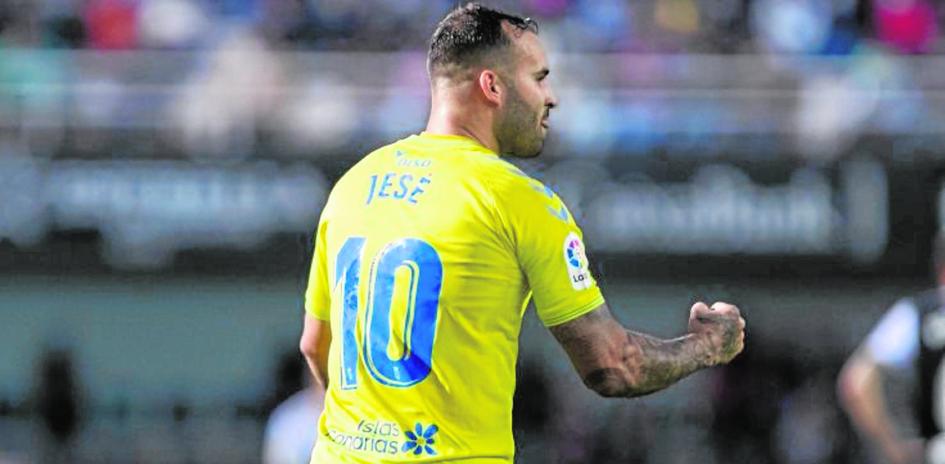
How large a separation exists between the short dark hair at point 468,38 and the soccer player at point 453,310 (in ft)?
0.16

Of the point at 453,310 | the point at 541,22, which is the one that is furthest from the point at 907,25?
the point at 453,310

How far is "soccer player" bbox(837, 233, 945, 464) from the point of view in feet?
26.9

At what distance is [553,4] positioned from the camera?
1399cm

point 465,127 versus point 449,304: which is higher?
point 465,127

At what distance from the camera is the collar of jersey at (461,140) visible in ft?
15.9

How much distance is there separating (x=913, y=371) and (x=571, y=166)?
5260mm

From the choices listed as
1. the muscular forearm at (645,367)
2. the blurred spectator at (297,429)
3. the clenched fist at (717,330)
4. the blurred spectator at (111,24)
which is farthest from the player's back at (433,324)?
the blurred spectator at (111,24)

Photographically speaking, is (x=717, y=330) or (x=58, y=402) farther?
(x=58, y=402)

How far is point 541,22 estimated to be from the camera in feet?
45.4

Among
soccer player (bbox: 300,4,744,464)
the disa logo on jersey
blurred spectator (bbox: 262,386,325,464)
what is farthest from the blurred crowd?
the disa logo on jersey

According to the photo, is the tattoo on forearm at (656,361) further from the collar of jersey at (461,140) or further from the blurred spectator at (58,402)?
the blurred spectator at (58,402)

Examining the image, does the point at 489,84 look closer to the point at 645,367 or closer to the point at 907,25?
the point at 645,367

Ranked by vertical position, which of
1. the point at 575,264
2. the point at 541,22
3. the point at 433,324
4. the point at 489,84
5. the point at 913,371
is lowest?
the point at 913,371

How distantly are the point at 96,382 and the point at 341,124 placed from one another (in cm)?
332
